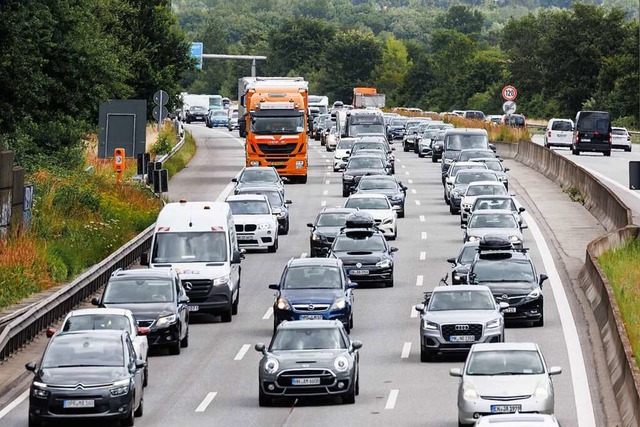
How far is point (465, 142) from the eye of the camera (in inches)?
2832

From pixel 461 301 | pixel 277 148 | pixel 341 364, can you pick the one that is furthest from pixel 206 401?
Answer: pixel 277 148

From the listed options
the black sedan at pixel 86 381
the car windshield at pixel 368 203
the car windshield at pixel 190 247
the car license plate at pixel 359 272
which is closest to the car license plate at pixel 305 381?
the black sedan at pixel 86 381

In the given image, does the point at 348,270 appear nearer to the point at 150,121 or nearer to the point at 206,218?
the point at 206,218

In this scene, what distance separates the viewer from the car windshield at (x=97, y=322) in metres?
27.5

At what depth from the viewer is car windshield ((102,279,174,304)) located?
31812mm

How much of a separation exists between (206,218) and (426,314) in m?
8.30

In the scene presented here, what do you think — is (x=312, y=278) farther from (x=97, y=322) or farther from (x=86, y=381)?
(x=86, y=381)

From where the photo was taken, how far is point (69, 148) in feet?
208

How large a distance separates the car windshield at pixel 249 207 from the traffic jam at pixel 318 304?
5cm

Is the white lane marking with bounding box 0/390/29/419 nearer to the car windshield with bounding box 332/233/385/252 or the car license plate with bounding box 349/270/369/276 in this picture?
the car license plate with bounding box 349/270/369/276

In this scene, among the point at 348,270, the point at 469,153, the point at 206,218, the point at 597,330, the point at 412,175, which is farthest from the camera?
the point at 412,175

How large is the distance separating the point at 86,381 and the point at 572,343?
1248 cm

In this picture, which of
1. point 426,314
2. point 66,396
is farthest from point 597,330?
point 66,396

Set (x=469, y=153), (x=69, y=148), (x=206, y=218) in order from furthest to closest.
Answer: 1. (x=469, y=153)
2. (x=69, y=148)
3. (x=206, y=218)
